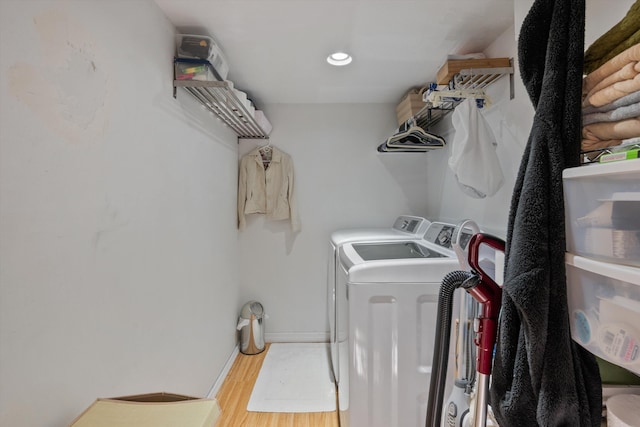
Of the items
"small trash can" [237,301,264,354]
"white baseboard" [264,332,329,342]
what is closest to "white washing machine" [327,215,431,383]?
"white baseboard" [264,332,329,342]

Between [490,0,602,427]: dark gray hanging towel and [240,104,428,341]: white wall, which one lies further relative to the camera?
[240,104,428,341]: white wall

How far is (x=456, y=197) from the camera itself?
2.35 m

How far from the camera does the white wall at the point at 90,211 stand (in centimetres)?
73

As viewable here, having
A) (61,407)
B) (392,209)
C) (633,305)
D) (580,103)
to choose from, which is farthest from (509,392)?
(392,209)

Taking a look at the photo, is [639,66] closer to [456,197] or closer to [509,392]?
[509,392]

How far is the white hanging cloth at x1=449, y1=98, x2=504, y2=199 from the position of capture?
1.50m

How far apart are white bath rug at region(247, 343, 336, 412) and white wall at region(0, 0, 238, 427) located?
0.55 m

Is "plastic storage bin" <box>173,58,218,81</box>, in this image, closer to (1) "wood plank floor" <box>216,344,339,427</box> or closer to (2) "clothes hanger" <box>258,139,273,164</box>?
(2) "clothes hanger" <box>258,139,273,164</box>

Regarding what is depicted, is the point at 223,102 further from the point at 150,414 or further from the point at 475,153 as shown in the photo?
the point at 150,414

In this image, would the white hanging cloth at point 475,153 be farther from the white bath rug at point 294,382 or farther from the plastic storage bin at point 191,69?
the white bath rug at point 294,382

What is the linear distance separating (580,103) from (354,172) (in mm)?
2357

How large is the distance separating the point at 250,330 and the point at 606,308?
2631 mm

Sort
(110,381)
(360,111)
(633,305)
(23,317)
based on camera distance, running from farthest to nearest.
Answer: (360,111) < (110,381) < (23,317) < (633,305)

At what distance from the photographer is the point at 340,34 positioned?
173 cm
